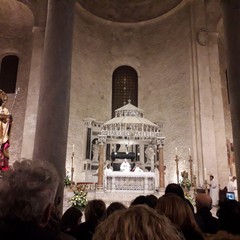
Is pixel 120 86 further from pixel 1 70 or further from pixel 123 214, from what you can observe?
pixel 123 214

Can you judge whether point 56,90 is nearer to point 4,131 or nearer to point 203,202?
point 4,131

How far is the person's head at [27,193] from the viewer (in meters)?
1.47

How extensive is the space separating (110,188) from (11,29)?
11.6 m

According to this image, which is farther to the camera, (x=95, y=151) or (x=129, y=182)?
(x=95, y=151)

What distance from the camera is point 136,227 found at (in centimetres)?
114

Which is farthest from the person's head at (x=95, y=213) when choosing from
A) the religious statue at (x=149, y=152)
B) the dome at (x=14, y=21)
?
the dome at (x=14, y=21)

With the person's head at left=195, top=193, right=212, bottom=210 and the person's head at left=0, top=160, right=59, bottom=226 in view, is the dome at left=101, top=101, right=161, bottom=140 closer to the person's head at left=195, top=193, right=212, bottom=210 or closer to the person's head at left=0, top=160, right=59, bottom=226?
the person's head at left=195, top=193, right=212, bottom=210

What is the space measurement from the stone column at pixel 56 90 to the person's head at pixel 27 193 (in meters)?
5.40

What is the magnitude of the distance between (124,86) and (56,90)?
38.3ft

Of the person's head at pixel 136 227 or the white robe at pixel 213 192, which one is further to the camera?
the white robe at pixel 213 192

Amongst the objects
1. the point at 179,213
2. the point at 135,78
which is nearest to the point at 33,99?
the point at 135,78

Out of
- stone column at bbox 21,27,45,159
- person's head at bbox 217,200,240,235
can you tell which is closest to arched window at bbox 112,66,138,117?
stone column at bbox 21,27,45,159

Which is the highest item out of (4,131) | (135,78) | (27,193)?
(135,78)

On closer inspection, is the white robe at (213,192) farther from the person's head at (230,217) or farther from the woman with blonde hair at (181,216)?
the woman with blonde hair at (181,216)
